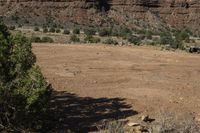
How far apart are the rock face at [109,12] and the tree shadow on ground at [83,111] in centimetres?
6386

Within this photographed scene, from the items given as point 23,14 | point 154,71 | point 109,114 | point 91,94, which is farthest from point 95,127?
point 23,14

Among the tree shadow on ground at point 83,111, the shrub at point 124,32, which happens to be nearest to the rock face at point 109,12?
the shrub at point 124,32

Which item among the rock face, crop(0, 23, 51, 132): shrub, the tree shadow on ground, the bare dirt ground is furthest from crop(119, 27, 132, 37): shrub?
A: crop(0, 23, 51, 132): shrub

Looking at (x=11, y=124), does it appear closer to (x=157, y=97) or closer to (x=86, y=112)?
(x=86, y=112)

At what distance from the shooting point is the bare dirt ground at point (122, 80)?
57.2 feet

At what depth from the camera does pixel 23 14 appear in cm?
8806

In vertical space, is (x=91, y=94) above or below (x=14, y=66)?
below

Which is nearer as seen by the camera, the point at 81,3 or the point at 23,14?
the point at 23,14

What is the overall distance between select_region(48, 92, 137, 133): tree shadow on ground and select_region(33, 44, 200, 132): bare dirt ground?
1.2 inches

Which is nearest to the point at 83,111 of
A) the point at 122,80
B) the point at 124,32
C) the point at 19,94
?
the point at 19,94

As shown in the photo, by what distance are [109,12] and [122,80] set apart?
76646mm

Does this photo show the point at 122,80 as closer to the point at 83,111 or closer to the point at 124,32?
the point at 83,111

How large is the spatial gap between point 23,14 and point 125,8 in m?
21.4

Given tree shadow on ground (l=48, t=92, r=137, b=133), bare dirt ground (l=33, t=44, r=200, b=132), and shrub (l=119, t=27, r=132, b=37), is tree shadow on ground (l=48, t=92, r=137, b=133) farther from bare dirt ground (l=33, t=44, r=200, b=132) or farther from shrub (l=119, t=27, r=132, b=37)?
shrub (l=119, t=27, r=132, b=37)
